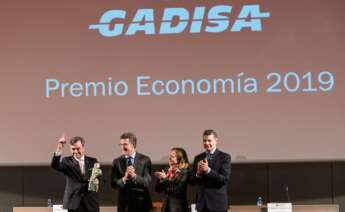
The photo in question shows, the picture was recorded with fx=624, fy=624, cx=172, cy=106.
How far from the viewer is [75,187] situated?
6043 millimetres

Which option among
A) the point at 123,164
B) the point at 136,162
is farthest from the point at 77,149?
the point at 136,162

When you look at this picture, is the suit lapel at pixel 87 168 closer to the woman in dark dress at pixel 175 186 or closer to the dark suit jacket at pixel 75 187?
the dark suit jacket at pixel 75 187

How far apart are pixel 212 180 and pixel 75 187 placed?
1.33m

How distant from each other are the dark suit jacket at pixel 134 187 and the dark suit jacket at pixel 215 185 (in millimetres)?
468

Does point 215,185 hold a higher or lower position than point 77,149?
lower

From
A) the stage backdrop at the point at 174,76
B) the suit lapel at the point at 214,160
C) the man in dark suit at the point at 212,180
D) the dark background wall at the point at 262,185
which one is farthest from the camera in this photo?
the dark background wall at the point at 262,185

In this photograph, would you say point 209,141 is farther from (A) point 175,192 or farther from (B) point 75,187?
(B) point 75,187

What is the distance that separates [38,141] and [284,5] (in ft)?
10.1

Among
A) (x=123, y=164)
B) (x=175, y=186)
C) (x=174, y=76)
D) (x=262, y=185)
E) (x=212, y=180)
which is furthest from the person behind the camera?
(x=262, y=185)

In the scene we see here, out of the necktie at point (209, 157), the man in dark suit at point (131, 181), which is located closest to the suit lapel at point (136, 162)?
the man in dark suit at point (131, 181)

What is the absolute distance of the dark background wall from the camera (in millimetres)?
7027

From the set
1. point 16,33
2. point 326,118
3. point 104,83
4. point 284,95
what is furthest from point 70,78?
point 326,118

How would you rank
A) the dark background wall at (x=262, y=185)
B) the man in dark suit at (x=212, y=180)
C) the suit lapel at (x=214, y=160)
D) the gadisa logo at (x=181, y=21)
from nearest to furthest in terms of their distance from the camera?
the man in dark suit at (x=212, y=180), the suit lapel at (x=214, y=160), the gadisa logo at (x=181, y=21), the dark background wall at (x=262, y=185)

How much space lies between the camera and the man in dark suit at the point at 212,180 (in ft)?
19.1
